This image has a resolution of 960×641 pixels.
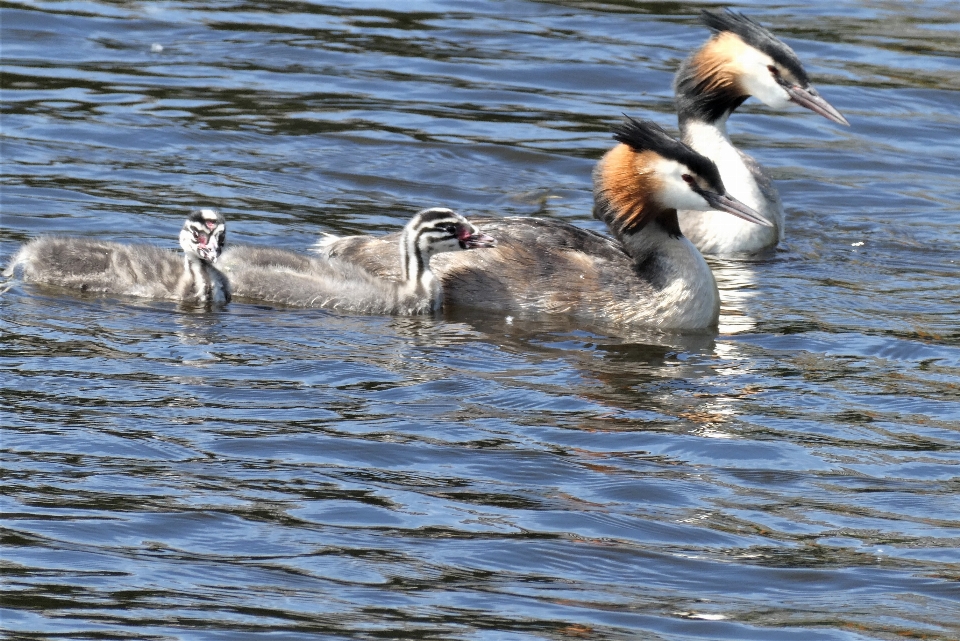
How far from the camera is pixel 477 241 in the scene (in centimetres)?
918

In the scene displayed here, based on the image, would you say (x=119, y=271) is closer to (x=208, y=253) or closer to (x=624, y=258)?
(x=208, y=253)

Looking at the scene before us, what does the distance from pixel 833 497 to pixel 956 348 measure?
2.56 metres

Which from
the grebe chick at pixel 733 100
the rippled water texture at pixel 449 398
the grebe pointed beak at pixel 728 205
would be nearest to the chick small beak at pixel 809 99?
the grebe chick at pixel 733 100

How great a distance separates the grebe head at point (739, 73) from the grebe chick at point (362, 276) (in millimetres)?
2850

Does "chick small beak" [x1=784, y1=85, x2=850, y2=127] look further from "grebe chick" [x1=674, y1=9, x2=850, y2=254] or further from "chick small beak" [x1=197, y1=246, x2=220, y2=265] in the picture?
"chick small beak" [x1=197, y1=246, x2=220, y2=265]

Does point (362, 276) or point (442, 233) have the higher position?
point (442, 233)

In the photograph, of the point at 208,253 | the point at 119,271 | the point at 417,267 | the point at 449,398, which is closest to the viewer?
the point at 449,398

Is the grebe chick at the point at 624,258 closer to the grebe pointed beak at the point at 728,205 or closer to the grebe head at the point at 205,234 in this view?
the grebe pointed beak at the point at 728,205

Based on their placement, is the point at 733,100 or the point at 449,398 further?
the point at 733,100

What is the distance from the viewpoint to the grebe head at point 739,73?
11.3 metres

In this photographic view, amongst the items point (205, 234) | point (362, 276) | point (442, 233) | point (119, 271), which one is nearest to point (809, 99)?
point (442, 233)

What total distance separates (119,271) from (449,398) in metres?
2.42

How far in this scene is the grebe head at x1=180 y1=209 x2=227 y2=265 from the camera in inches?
347

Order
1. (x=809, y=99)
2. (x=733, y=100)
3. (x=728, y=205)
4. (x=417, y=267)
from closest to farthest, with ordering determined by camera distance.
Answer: (x=417, y=267)
(x=728, y=205)
(x=809, y=99)
(x=733, y=100)
